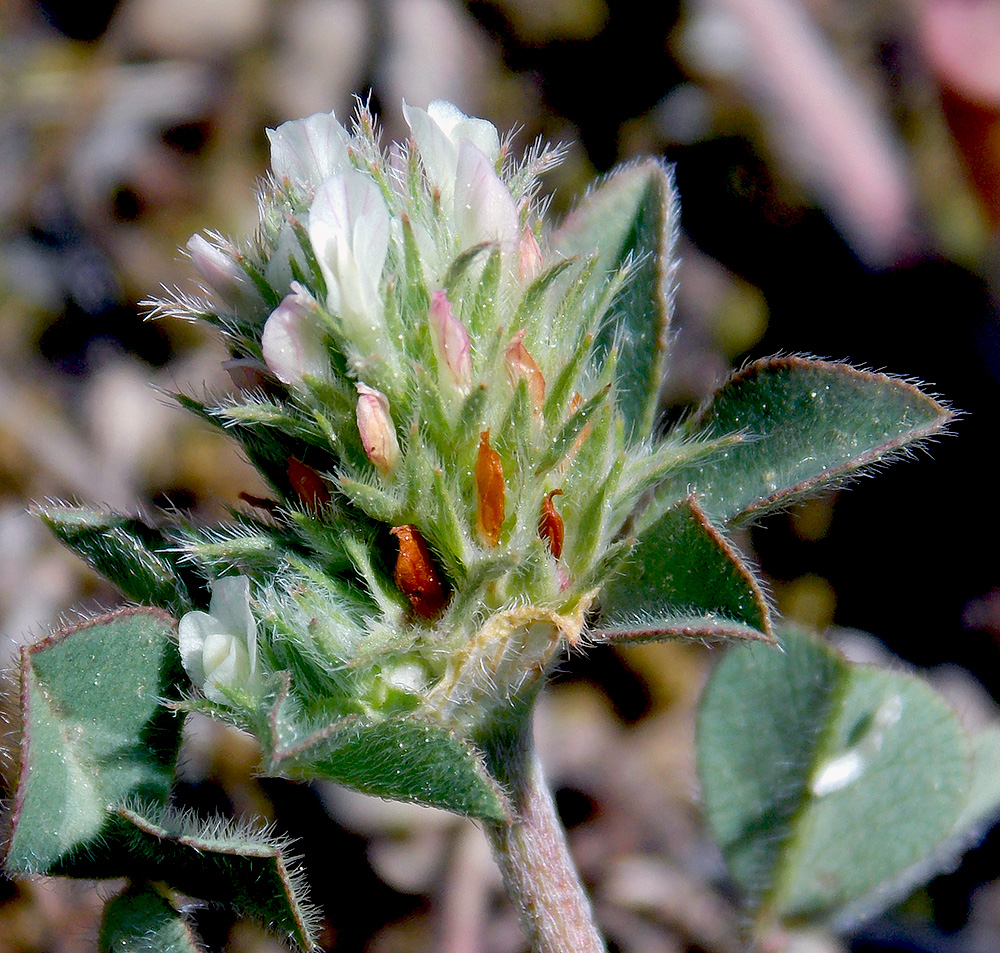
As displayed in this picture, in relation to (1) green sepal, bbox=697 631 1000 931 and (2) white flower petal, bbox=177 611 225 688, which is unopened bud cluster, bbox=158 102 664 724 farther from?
(1) green sepal, bbox=697 631 1000 931

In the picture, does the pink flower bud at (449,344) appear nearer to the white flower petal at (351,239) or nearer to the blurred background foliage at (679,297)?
the white flower petal at (351,239)

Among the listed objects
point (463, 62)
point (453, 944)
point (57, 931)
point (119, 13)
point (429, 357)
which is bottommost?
point (57, 931)

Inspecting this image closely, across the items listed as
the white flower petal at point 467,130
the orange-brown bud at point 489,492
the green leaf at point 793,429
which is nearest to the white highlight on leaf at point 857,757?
the green leaf at point 793,429

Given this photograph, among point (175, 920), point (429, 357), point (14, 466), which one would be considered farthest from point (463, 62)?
point (175, 920)

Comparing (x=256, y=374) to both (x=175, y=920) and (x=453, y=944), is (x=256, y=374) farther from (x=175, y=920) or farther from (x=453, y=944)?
(x=453, y=944)

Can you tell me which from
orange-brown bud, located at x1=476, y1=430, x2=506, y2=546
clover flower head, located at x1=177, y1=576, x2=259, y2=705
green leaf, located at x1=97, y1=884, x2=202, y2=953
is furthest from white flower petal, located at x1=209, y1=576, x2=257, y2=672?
green leaf, located at x1=97, y1=884, x2=202, y2=953

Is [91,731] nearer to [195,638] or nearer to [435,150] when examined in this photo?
[195,638]

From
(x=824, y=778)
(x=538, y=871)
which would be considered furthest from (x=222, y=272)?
(x=824, y=778)
